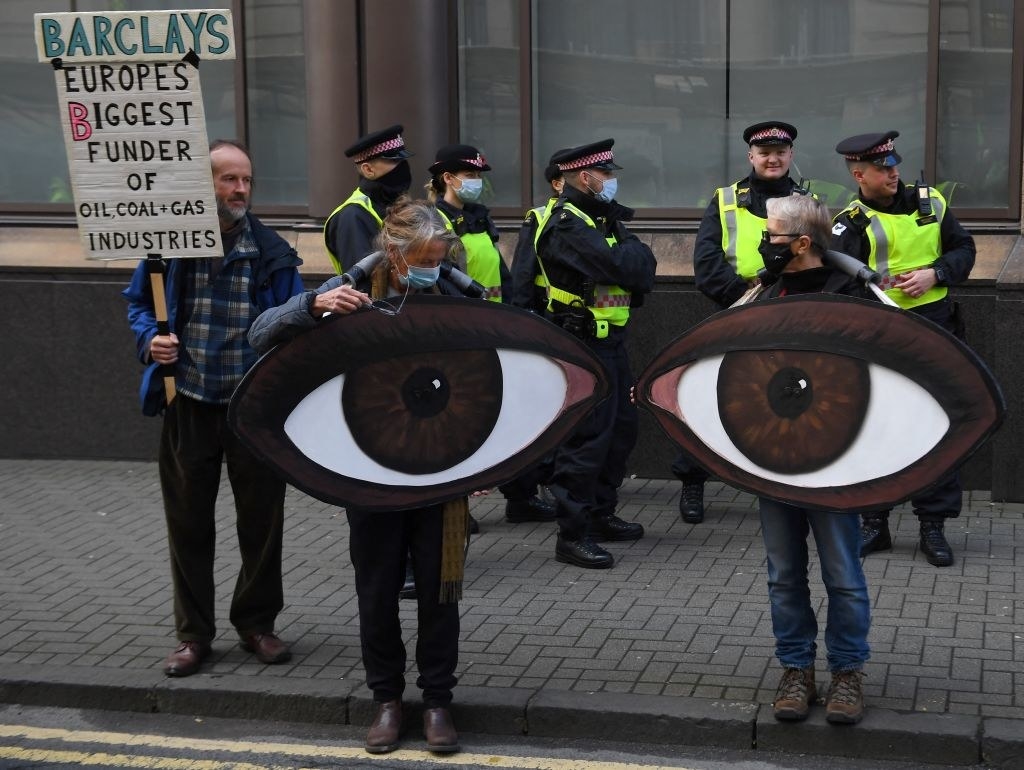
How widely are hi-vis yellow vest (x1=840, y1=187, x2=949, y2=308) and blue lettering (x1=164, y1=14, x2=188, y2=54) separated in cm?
331

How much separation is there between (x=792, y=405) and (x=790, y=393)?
40mm

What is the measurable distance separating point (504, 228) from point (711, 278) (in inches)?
93.0

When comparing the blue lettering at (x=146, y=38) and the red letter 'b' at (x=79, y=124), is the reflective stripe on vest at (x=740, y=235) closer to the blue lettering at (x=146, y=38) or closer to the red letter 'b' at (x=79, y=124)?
the blue lettering at (x=146, y=38)

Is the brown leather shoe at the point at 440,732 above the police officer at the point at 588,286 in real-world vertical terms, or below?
below

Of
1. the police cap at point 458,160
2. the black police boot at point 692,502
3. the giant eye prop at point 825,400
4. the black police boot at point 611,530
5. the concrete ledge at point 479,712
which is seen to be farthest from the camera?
the black police boot at point 692,502

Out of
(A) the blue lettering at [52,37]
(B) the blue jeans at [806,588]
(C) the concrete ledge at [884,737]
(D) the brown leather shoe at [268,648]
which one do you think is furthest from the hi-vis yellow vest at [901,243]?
(A) the blue lettering at [52,37]

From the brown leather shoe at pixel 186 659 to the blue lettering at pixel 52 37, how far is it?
7.58ft

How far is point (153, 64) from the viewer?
18.9 ft

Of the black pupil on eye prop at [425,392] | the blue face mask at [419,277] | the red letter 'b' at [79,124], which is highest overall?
Answer: the red letter 'b' at [79,124]

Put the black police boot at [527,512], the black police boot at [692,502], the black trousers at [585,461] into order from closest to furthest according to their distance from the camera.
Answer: the black trousers at [585,461], the black police boot at [692,502], the black police boot at [527,512]

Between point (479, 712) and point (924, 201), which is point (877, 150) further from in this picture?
point (479, 712)

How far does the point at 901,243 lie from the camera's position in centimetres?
736

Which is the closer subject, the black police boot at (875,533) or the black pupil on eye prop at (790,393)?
the black pupil on eye prop at (790,393)

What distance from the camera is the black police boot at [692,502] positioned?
8.22 metres
